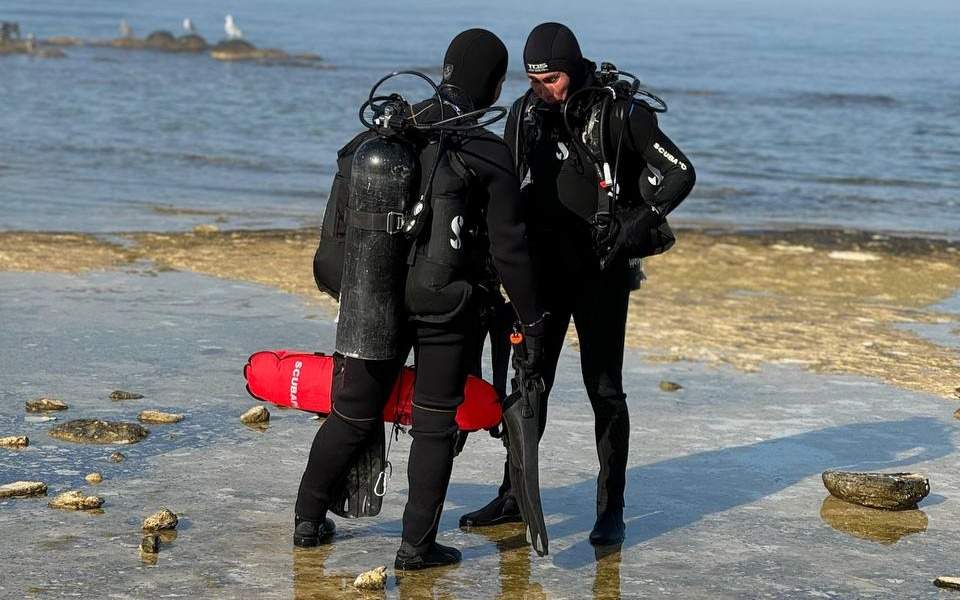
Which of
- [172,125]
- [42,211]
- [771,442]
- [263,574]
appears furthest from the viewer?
[172,125]

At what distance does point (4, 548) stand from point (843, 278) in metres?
8.56

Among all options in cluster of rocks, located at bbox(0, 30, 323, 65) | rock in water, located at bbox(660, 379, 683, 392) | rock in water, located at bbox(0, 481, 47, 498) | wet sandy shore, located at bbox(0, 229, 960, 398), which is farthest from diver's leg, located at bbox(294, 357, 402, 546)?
cluster of rocks, located at bbox(0, 30, 323, 65)

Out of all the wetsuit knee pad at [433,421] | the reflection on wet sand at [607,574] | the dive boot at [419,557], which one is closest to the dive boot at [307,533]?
the dive boot at [419,557]

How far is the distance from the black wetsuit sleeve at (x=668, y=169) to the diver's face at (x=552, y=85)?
35cm

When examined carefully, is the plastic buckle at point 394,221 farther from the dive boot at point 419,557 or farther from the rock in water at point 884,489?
the rock in water at point 884,489

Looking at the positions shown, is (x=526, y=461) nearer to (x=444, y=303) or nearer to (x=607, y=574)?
(x=607, y=574)

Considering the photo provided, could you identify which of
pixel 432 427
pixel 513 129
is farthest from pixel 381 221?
pixel 513 129

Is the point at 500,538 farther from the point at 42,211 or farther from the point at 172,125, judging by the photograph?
Answer: the point at 172,125

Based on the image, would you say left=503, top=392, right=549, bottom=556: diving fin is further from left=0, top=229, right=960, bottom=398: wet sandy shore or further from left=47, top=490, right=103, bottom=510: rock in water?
left=0, top=229, right=960, bottom=398: wet sandy shore

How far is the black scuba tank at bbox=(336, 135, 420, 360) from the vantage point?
4.37 m

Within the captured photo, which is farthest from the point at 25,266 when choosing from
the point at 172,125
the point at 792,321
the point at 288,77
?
the point at 288,77

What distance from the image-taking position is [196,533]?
4965 mm

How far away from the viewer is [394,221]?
4398mm

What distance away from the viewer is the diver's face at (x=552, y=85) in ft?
16.2
